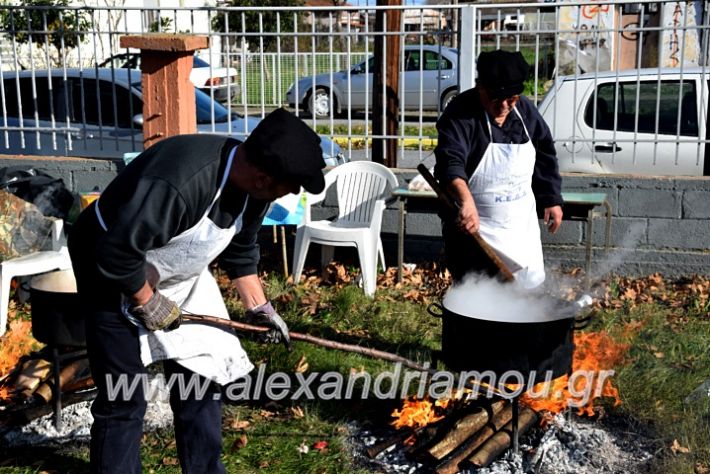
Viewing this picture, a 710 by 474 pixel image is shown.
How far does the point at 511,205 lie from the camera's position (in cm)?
525

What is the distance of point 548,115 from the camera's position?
796 centimetres

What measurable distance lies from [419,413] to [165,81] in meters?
4.40

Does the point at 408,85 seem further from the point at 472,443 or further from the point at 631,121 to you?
the point at 472,443

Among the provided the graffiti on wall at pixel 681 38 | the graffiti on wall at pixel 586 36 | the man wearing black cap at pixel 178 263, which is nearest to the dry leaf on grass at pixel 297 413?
the man wearing black cap at pixel 178 263

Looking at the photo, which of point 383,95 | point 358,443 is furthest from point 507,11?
point 358,443

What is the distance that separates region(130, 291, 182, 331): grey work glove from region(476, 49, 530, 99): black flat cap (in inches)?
81.2

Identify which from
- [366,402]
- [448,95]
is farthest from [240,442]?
[448,95]

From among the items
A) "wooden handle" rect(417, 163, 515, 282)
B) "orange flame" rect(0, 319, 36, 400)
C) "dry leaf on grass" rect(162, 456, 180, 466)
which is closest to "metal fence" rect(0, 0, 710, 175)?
"orange flame" rect(0, 319, 36, 400)

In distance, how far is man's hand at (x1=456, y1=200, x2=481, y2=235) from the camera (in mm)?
4867

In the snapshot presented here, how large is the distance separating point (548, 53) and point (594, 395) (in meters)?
3.86

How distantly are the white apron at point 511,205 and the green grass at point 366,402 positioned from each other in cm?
80

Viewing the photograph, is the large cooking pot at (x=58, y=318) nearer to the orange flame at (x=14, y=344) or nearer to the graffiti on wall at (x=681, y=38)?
the orange flame at (x=14, y=344)

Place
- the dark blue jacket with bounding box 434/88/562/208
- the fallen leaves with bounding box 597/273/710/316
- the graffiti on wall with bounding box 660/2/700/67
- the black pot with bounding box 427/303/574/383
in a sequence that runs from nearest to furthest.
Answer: the black pot with bounding box 427/303/574/383 → the dark blue jacket with bounding box 434/88/562/208 → the fallen leaves with bounding box 597/273/710/316 → the graffiti on wall with bounding box 660/2/700/67

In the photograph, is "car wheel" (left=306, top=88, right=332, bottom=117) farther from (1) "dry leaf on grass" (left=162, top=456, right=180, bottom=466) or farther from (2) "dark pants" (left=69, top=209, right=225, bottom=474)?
(2) "dark pants" (left=69, top=209, right=225, bottom=474)
